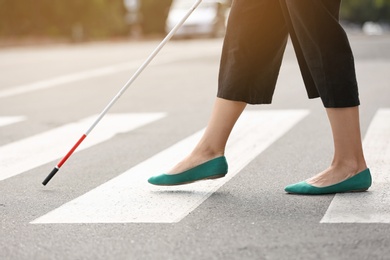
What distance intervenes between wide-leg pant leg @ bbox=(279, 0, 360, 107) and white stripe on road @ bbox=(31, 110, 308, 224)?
71cm

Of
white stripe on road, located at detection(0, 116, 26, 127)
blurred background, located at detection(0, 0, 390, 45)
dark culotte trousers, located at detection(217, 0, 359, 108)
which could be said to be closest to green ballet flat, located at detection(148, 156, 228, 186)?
dark culotte trousers, located at detection(217, 0, 359, 108)

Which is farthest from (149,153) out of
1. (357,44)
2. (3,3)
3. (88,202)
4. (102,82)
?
(3,3)

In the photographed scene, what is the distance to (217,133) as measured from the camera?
4.77 m

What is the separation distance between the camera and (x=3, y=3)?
32.3 meters

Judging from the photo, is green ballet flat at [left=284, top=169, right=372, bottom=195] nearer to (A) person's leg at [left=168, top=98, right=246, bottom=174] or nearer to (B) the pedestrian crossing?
(B) the pedestrian crossing

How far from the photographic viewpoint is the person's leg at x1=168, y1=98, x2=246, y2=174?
Answer: 474 cm

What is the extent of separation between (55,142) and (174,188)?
234cm

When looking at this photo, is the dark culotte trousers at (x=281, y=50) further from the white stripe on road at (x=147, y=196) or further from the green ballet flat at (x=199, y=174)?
the white stripe on road at (x=147, y=196)

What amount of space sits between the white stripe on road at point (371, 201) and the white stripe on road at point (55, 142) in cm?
187

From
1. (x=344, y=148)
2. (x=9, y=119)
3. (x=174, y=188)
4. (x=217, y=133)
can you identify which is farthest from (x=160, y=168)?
(x=9, y=119)

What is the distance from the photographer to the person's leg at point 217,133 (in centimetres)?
474

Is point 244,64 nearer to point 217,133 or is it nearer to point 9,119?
point 217,133

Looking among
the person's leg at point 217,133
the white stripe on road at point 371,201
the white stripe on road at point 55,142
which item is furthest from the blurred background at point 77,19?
the person's leg at point 217,133

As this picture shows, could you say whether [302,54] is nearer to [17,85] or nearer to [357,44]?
[17,85]
